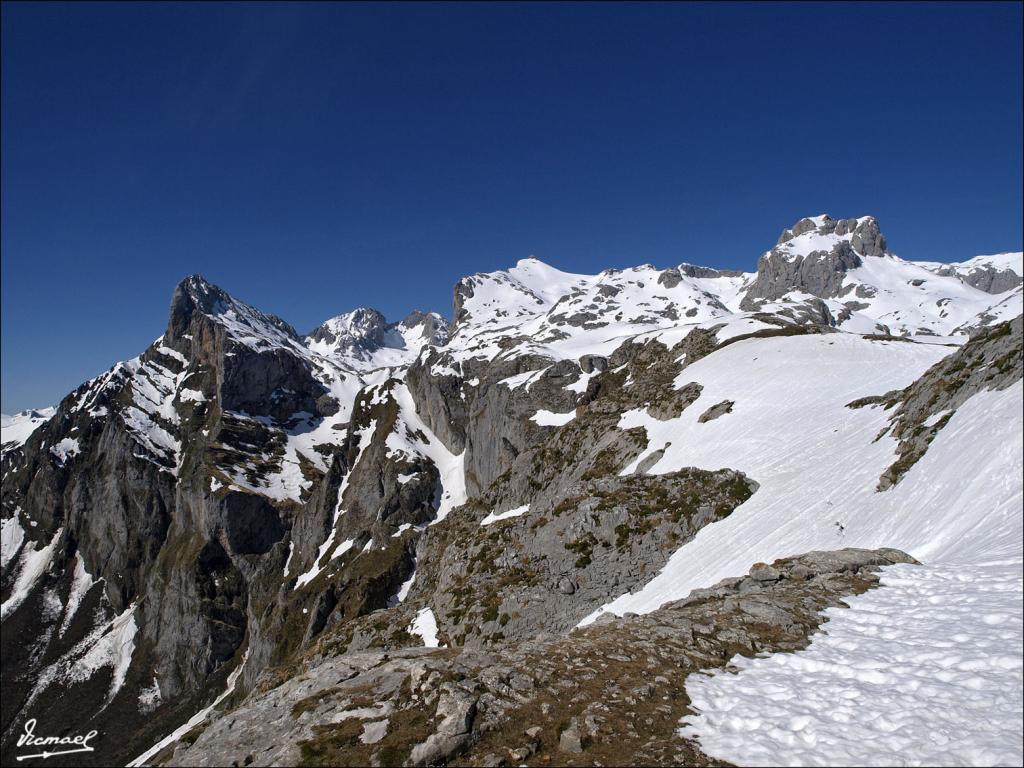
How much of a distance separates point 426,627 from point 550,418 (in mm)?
70563

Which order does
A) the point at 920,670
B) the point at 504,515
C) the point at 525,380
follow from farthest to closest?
the point at 525,380 → the point at 504,515 → the point at 920,670

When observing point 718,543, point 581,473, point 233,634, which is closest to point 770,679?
point 718,543

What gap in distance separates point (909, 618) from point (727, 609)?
16.7ft

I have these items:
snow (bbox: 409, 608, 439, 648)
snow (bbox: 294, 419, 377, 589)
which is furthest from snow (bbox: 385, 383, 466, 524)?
snow (bbox: 409, 608, 439, 648)

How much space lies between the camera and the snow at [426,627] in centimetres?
5184

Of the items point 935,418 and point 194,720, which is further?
point 194,720

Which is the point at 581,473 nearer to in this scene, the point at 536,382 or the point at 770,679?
the point at 770,679

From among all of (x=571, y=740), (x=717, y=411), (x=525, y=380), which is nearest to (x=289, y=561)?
(x=525, y=380)

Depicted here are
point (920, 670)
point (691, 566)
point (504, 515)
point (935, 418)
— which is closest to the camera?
point (920, 670)

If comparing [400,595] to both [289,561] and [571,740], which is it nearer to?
[289,561]

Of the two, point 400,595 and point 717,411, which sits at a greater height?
point 717,411

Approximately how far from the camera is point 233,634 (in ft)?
614

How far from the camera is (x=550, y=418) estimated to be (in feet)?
396

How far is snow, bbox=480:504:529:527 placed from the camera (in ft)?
222
